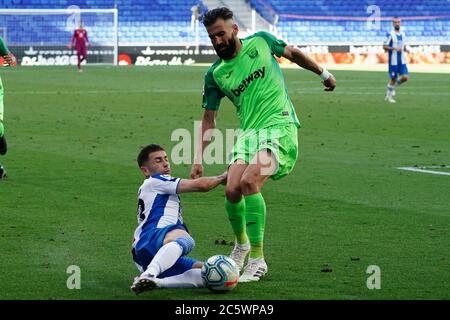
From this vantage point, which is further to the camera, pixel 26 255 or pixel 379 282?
pixel 26 255

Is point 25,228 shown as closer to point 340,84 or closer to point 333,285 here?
point 333,285

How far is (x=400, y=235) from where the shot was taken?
10266mm

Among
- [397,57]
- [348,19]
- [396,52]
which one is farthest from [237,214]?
[348,19]

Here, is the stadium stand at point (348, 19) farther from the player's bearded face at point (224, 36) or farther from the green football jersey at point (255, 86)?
the player's bearded face at point (224, 36)

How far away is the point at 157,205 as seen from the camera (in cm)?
811

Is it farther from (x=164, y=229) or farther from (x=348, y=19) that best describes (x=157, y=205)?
(x=348, y=19)

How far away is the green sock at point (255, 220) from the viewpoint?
842 cm

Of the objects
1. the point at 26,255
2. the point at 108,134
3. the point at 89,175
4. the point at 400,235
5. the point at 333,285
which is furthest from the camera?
the point at 108,134

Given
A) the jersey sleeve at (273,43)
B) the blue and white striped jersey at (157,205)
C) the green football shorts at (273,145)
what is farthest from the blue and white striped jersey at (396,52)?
the blue and white striped jersey at (157,205)

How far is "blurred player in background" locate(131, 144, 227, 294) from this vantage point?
25.7 ft

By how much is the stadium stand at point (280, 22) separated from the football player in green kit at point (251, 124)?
43.5 meters
